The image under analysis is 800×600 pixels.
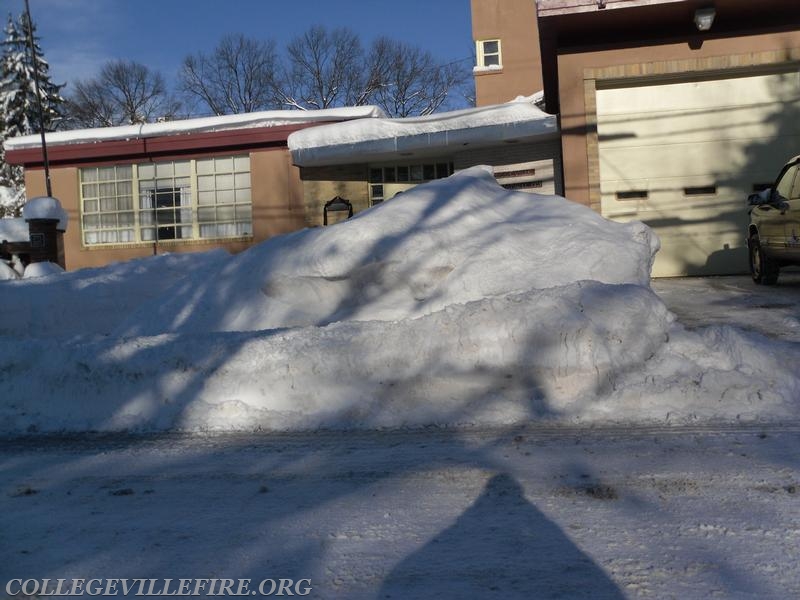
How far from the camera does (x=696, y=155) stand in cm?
1170

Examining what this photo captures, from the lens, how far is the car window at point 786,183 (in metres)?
9.29

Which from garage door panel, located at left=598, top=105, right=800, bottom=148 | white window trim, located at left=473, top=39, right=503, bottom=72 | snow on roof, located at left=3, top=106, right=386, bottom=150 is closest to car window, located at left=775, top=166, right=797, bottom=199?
garage door panel, located at left=598, top=105, right=800, bottom=148

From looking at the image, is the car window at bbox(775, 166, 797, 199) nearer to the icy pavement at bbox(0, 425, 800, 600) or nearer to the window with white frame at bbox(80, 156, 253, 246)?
the icy pavement at bbox(0, 425, 800, 600)

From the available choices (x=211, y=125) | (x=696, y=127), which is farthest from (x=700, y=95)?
(x=211, y=125)

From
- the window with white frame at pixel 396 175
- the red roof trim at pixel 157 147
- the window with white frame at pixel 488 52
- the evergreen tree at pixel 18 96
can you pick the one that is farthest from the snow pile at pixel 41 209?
the evergreen tree at pixel 18 96

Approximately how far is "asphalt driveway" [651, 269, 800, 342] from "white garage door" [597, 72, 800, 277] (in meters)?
0.78

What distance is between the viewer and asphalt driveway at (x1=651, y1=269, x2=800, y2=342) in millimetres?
6840

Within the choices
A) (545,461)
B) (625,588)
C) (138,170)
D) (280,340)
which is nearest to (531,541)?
(625,588)

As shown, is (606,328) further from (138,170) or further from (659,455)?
(138,170)

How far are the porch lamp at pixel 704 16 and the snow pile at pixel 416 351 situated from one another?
5.42 m

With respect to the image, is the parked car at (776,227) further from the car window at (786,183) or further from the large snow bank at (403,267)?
the large snow bank at (403,267)

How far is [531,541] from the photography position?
2.99 metres

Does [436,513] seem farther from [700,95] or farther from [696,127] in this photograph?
[700,95]

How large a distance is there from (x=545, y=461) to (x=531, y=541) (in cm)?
104
